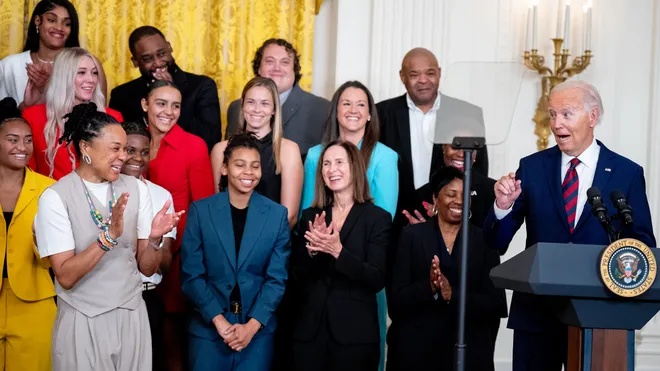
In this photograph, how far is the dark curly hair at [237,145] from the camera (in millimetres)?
4504

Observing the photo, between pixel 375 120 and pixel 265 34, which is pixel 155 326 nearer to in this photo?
pixel 375 120

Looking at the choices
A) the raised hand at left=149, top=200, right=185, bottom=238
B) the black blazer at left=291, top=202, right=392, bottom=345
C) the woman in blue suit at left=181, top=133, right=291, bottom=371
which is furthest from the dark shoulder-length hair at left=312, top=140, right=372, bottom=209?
the raised hand at left=149, top=200, right=185, bottom=238

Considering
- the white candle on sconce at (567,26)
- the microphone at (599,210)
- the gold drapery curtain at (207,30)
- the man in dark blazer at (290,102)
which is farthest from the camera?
the gold drapery curtain at (207,30)

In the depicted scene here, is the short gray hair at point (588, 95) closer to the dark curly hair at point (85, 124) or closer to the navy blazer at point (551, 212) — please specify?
the navy blazer at point (551, 212)

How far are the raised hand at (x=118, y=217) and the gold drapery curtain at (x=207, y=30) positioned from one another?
2.89m

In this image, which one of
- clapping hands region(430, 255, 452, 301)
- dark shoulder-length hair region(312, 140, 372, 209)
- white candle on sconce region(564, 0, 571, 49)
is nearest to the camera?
clapping hands region(430, 255, 452, 301)

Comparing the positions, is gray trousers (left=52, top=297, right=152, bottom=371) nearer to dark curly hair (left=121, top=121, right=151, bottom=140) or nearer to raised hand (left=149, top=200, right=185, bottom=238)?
raised hand (left=149, top=200, right=185, bottom=238)

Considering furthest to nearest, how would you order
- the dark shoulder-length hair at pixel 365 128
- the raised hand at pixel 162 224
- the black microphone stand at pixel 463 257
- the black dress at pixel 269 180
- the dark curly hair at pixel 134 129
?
the dark shoulder-length hair at pixel 365 128 < the black dress at pixel 269 180 < the dark curly hair at pixel 134 129 < the raised hand at pixel 162 224 < the black microphone stand at pixel 463 257

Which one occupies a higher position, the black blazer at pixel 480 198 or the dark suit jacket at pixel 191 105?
the dark suit jacket at pixel 191 105

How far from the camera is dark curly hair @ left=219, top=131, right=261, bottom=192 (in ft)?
14.8

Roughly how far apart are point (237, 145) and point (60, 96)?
3.45 ft

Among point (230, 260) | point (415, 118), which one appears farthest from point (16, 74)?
point (415, 118)

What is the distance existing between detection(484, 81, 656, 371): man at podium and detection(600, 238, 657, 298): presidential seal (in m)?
0.64

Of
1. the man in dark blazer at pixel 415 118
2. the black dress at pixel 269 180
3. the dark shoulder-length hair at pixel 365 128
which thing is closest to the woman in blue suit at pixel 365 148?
the dark shoulder-length hair at pixel 365 128
